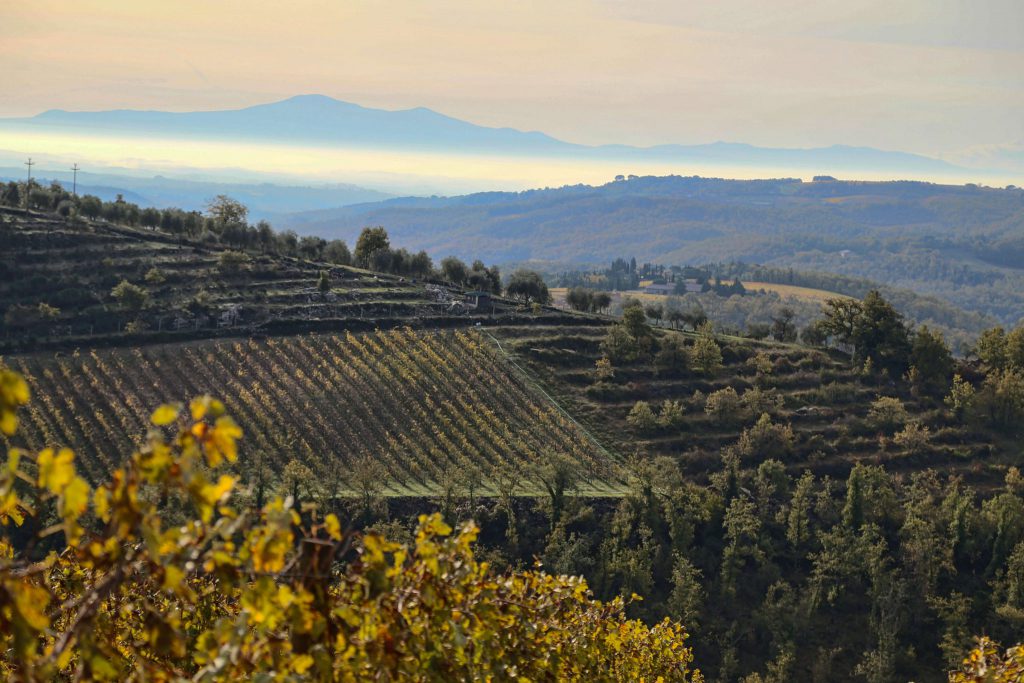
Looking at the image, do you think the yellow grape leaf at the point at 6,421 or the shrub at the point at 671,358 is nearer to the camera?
the yellow grape leaf at the point at 6,421

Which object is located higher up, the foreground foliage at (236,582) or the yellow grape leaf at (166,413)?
the yellow grape leaf at (166,413)

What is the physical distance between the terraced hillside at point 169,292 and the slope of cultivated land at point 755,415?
10.3m

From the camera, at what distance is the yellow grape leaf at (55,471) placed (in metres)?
5.15

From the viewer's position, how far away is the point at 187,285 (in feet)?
263

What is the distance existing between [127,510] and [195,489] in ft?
1.94

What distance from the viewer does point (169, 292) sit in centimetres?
7838

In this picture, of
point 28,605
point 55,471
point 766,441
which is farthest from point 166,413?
point 766,441

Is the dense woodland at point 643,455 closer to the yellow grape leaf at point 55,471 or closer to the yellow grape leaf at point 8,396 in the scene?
the yellow grape leaf at point 55,471

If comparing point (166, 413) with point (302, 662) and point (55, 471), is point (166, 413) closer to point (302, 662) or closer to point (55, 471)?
point (55, 471)

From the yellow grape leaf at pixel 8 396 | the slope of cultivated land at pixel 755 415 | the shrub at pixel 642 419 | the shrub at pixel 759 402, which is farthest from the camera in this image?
A: the shrub at pixel 759 402

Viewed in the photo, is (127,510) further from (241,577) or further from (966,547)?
(966,547)

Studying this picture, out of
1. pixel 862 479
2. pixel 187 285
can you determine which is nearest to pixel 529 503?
pixel 862 479

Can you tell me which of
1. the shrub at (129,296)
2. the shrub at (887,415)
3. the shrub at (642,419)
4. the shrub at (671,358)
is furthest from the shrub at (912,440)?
the shrub at (129,296)

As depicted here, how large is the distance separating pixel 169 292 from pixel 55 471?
78.2 m
